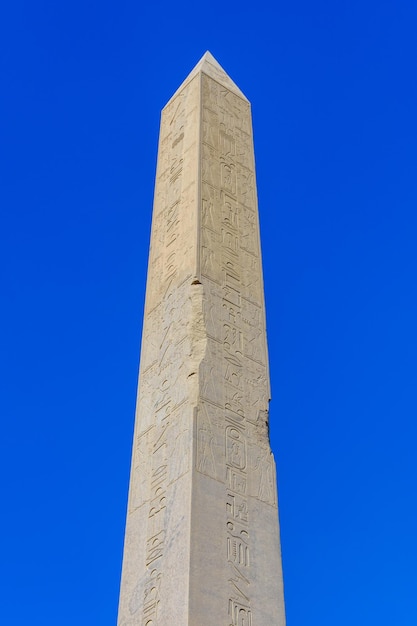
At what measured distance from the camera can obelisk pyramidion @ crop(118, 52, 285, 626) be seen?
19.3ft

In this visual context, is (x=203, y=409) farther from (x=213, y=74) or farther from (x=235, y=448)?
(x=213, y=74)

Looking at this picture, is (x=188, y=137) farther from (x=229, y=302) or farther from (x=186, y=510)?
(x=186, y=510)

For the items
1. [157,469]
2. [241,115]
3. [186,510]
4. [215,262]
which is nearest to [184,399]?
[157,469]

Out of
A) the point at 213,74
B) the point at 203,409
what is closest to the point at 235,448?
the point at 203,409

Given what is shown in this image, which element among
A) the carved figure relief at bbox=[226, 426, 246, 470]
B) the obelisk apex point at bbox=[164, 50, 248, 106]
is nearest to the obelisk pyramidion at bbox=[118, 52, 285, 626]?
the carved figure relief at bbox=[226, 426, 246, 470]

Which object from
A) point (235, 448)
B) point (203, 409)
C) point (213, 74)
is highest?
point (213, 74)

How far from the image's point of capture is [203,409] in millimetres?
6562

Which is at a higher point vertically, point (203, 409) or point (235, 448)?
point (203, 409)

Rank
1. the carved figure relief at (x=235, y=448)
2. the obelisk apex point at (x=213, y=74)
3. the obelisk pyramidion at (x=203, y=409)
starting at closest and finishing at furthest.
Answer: the obelisk pyramidion at (x=203, y=409) < the carved figure relief at (x=235, y=448) < the obelisk apex point at (x=213, y=74)

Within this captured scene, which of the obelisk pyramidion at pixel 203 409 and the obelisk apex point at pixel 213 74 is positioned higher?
the obelisk apex point at pixel 213 74

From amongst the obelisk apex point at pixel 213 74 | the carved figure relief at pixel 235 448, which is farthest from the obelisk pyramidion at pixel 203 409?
the obelisk apex point at pixel 213 74

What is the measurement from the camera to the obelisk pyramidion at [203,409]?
588 cm

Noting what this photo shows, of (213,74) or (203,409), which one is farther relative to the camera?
(213,74)

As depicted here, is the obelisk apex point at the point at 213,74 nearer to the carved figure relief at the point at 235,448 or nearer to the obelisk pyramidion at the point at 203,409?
the obelisk pyramidion at the point at 203,409
